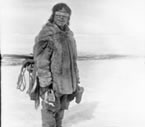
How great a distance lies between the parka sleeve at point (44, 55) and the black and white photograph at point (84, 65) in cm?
5

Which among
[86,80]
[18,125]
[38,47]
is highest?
[38,47]

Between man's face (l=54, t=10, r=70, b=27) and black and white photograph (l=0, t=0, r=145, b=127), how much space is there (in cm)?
2

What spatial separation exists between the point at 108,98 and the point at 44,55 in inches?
15.5

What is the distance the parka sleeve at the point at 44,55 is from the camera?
63.9 inches

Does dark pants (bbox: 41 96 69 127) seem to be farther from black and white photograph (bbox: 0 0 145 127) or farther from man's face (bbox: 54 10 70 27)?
man's face (bbox: 54 10 70 27)

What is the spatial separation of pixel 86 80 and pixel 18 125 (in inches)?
11.4

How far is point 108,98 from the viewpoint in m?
1.91

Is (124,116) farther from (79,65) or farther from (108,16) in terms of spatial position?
(108,16)

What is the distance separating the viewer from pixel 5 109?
1.86 meters

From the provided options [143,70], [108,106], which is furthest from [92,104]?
[143,70]

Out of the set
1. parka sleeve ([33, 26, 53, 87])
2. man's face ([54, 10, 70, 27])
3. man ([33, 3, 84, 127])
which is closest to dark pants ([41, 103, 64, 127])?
man ([33, 3, 84, 127])

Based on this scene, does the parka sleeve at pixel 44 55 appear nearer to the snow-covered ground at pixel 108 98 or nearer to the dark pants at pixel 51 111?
the dark pants at pixel 51 111

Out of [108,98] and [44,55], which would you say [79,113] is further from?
[44,55]

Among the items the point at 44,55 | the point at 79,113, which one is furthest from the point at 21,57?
the point at 79,113
